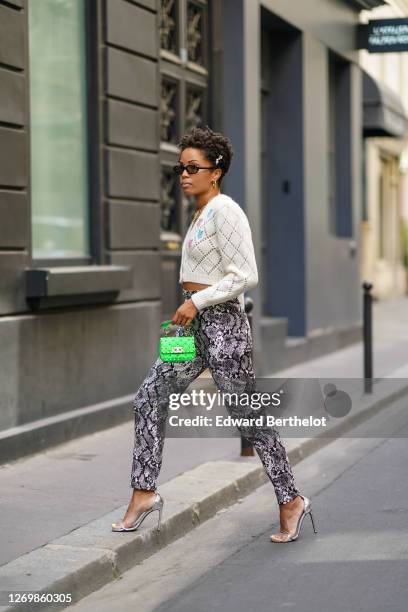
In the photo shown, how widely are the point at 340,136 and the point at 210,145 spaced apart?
1143 centimetres

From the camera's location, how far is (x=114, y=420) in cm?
956

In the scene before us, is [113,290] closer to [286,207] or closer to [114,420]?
[114,420]

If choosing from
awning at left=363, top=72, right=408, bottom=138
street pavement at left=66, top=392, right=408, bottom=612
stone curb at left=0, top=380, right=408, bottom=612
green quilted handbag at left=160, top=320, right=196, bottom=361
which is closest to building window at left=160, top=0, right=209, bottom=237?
stone curb at left=0, top=380, right=408, bottom=612

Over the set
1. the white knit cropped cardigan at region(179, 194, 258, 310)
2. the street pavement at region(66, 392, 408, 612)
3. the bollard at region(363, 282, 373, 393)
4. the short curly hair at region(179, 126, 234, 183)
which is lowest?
the street pavement at region(66, 392, 408, 612)

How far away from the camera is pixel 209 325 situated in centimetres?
594

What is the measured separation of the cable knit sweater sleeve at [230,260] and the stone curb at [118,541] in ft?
3.89

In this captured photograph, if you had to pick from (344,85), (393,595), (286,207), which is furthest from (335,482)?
(344,85)

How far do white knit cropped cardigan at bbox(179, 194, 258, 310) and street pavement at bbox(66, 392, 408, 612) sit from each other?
1229 mm

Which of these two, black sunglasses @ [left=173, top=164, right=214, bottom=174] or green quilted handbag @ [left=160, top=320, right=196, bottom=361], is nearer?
green quilted handbag @ [left=160, top=320, right=196, bottom=361]

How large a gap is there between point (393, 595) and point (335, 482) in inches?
A: 108

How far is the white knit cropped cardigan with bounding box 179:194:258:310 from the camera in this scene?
5.81 metres

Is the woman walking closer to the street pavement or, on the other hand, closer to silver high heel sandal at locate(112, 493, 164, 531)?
silver high heel sandal at locate(112, 493, 164, 531)

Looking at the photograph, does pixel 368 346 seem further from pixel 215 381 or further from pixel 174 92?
pixel 215 381

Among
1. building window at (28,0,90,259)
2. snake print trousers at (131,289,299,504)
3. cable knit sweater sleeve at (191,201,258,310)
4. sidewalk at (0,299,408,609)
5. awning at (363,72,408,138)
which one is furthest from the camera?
awning at (363,72,408,138)
